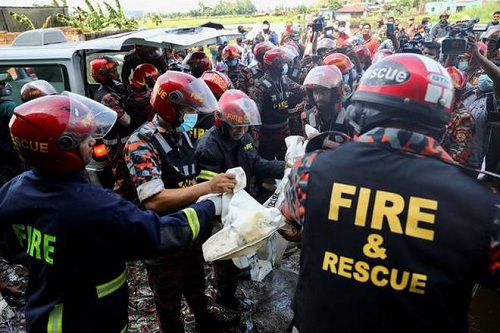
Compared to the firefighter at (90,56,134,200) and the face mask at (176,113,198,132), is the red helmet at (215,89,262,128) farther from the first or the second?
the firefighter at (90,56,134,200)

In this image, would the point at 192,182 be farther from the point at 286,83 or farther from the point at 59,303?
the point at 286,83

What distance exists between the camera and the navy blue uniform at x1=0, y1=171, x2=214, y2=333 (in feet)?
5.30

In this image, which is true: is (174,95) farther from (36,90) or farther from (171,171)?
(36,90)

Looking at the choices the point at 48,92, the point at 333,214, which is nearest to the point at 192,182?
the point at 333,214

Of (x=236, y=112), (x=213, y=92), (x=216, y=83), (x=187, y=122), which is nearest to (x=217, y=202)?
(x=187, y=122)

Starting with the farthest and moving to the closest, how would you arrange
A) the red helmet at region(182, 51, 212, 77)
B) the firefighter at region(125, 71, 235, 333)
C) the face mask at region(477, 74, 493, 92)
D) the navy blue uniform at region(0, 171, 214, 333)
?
the red helmet at region(182, 51, 212, 77) → the face mask at region(477, 74, 493, 92) → the firefighter at region(125, 71, 235, 333) → the navy blue uniform at region(0, 171, 214, 333)

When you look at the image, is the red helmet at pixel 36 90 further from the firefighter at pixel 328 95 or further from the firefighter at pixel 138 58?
the firefighter at pixel 328 95

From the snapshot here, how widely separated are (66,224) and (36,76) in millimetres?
3976

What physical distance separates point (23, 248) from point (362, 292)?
65.2 inches

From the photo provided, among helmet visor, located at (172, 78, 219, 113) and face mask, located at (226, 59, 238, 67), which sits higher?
helmet visor, located at (172, 78, 219, 113)

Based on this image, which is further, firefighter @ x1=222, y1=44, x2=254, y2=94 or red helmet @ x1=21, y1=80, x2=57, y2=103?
firefighter @ x1=222, y1=44, x2=254, y2=94

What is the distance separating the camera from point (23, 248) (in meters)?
1.85

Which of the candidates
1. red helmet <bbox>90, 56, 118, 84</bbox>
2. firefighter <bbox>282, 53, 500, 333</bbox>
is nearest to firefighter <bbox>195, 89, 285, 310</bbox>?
firefighter <bbox>282, 53, 500, 333</bbox>

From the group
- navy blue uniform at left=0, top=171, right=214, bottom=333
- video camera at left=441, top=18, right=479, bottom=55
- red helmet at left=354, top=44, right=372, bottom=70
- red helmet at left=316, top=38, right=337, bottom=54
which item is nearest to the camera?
navy blue uniform at left=0, top=171, right=214, bottom=333
